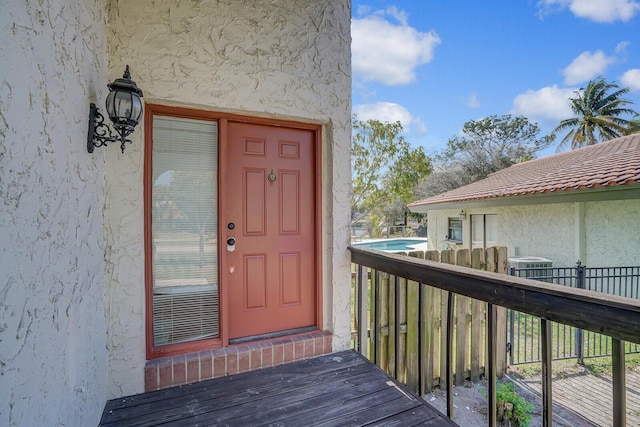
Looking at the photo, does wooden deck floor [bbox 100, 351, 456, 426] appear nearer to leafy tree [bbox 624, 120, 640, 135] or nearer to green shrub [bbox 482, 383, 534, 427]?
green shrub [bbox 482, 383, 534, 427]

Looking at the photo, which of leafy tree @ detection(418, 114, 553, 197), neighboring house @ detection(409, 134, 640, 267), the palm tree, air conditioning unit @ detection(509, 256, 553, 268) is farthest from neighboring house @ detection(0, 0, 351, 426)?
the palm tree

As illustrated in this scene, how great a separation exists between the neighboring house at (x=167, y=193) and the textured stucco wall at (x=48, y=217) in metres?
0.01

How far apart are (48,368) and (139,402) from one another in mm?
1174

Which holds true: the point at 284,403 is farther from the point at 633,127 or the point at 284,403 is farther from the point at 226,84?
the point at 633,127

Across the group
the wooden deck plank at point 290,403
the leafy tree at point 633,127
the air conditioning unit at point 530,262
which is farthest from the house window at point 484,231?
the leafy tree at point 633,127

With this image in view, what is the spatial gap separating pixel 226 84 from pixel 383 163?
7944 millimetres

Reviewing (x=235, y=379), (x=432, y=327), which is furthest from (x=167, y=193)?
(x=432, y=327)

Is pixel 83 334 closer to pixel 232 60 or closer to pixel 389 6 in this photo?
pixel 232 60

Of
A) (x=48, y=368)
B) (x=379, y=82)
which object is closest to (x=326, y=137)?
(x=48, y=368)

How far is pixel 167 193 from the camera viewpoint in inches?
99.4

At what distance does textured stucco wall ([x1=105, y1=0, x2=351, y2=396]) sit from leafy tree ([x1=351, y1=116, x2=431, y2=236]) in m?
6.78

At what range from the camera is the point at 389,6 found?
959cm

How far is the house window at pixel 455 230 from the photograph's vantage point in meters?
11.2

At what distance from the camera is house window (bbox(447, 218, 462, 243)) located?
11.2 metres
